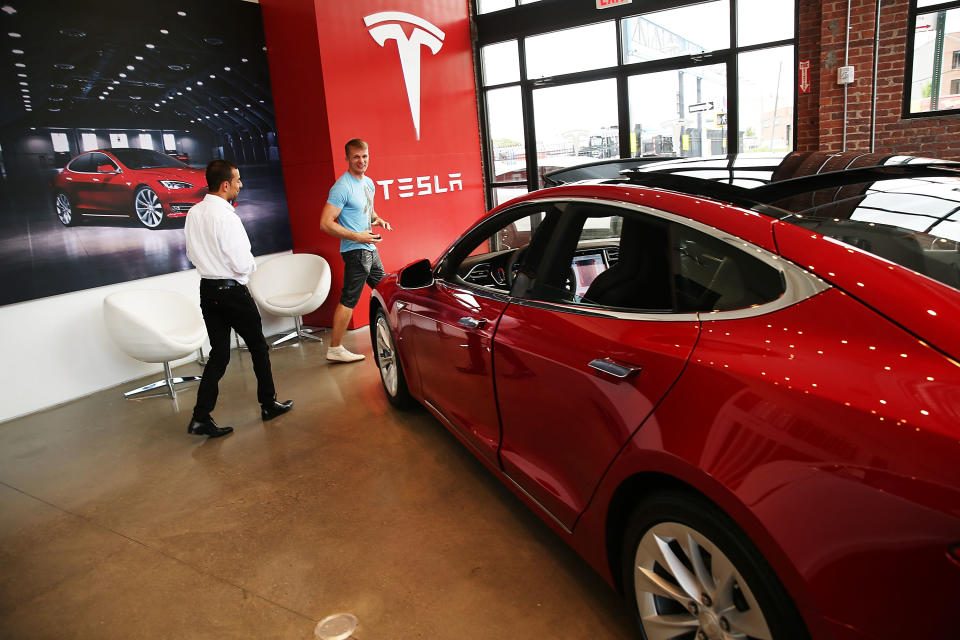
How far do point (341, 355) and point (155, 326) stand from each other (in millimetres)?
1383

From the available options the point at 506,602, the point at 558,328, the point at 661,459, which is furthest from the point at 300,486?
the point at 661,459

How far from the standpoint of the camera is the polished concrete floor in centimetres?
219

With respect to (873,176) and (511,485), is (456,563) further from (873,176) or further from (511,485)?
(873,176)

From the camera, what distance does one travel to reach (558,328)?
1932 millimetres

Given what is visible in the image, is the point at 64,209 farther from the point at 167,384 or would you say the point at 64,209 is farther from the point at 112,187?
the point at 167,384

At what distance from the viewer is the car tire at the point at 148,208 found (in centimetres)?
529

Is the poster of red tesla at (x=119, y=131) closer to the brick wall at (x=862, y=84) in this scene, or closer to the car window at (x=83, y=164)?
the car window at (x=83, y=164)

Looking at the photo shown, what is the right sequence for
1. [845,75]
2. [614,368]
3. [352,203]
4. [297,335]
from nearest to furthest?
[614,368] < [352,203] < [845,75] < [297,335]

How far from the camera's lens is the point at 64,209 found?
4.86m

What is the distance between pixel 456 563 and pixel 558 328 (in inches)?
41.9

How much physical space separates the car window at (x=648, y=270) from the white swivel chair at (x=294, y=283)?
13.0ft

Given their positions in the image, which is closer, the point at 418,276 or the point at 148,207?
the point at 418,276

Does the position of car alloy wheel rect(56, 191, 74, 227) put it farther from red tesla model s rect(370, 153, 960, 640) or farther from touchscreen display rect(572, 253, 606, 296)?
touchscreen display rect(572, 253, 606, 296)

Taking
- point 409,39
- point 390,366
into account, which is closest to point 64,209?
point 390,366
